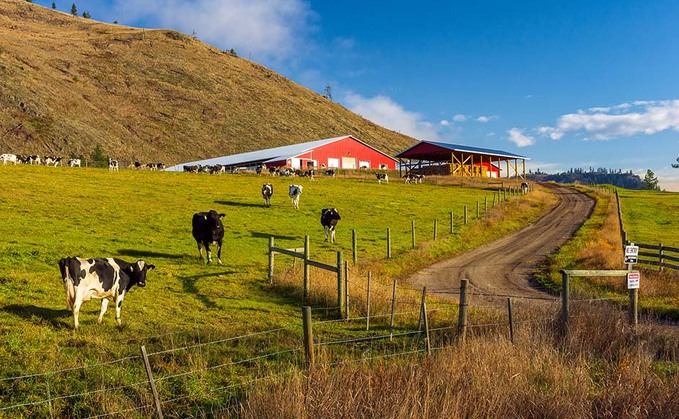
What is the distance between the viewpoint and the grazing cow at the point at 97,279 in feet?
34.7

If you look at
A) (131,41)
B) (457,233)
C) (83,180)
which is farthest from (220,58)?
(457,233)

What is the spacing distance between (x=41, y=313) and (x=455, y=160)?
228 feet

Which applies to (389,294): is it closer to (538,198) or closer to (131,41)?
(538,198)

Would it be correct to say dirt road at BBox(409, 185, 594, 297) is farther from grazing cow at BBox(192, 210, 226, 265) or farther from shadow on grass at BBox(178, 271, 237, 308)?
grazing cow at BBox(192, 210, 226, 265)

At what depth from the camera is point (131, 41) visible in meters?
142

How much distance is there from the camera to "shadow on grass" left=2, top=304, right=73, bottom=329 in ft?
35.9

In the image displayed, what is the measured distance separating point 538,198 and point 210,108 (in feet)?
286

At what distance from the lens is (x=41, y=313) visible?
11367 millimetres

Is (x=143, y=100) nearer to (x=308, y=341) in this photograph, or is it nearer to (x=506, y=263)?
(x=506, y=263)

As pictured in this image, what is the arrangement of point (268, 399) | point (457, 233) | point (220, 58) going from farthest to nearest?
point (220, 58), point (457, 233), point (268, 399)

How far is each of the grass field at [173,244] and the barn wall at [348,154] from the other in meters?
23.1

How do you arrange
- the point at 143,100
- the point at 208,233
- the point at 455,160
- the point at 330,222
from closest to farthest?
1. the point at 208,233
2. the point at 330,222
3. the point at 455,160
4. the point at 143,100

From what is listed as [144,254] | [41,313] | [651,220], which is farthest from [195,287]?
[651,220]

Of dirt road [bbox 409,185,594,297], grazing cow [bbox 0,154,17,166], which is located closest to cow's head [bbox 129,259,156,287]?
dirt road [bbox 409,185,594,297]
